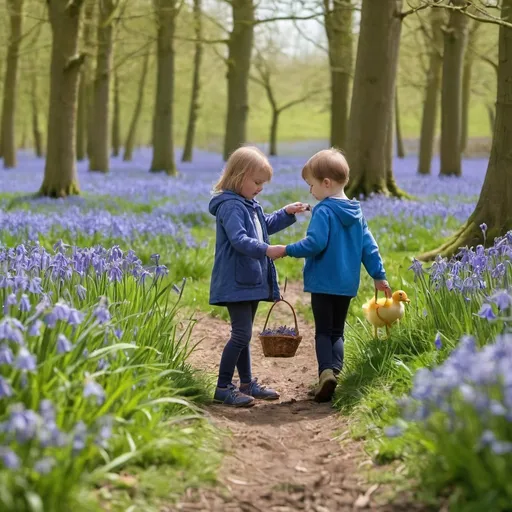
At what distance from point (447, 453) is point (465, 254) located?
240 cm

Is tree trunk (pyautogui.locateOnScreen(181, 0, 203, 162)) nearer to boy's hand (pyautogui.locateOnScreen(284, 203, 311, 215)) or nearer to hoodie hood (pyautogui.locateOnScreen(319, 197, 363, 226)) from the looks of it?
boy's hand (pyautogui.locateOnScreen(284, 203, 311, 215))

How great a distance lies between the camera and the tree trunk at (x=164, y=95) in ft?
71.2

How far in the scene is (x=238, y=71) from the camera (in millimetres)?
20516

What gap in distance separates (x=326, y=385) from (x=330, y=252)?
0.84 meters

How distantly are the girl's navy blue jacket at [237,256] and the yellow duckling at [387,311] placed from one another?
651 mm

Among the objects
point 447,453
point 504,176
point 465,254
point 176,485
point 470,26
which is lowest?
point 176,485

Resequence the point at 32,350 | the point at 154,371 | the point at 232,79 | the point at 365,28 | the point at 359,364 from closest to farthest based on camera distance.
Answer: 1. the point at 32,350
2. the point at 154,371
3. the point at 359,364
4. the point at 365,28
5. the point at 232,79

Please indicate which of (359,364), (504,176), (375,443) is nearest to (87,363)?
(375,443)

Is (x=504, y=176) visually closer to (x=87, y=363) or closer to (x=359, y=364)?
(x=359, y=364)

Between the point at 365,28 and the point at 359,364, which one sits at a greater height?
the point at 365,28

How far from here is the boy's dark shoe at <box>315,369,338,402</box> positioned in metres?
4.95

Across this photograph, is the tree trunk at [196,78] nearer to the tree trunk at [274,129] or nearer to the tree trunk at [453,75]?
the tree trunk at [274,129]

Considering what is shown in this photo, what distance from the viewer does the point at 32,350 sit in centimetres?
339

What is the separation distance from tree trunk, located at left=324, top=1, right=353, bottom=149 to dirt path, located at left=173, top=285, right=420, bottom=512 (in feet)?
47.0
